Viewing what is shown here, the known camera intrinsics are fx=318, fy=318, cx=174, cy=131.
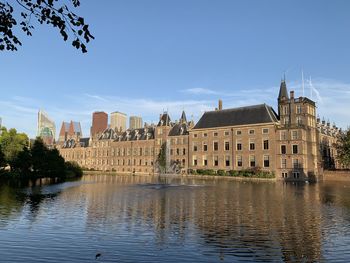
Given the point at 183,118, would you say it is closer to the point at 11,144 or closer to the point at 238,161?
the point at 238,161

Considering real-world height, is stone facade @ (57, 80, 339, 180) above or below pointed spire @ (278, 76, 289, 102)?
below

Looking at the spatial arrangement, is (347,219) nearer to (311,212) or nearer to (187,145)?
(311,212)

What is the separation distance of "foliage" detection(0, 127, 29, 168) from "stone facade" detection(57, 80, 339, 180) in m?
42.6

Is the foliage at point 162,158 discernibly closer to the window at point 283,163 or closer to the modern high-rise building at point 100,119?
the window at point 283,163

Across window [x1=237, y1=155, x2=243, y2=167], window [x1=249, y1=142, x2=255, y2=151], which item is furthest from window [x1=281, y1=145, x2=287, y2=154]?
window [x1=237, y1=155, x2=243, y2=167]

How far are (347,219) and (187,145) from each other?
72.7m

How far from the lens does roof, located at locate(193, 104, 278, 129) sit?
248ft

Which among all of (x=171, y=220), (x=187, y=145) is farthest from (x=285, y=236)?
(x=187, y=145)

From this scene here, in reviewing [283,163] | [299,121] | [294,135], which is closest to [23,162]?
[283,163]

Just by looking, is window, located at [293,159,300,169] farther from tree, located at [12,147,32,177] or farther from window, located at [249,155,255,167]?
tree, located at [12,147,32,177]

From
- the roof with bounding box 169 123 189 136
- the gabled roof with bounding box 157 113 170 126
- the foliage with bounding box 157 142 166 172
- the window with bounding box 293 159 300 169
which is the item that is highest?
the gabled roof with bounding box 157 113 170 126

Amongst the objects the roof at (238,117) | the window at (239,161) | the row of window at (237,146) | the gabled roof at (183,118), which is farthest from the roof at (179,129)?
the window at (239,161)

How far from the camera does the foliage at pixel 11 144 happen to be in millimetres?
63500

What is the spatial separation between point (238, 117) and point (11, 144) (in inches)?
2057
